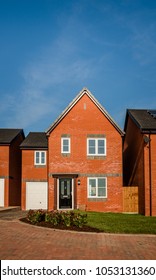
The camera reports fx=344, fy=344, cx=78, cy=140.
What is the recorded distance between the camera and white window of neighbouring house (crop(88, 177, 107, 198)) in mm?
26094

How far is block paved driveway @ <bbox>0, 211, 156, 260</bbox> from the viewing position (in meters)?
9.93

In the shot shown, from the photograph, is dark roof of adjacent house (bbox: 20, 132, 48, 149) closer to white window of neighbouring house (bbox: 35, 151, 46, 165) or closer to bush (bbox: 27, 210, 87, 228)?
white window of neighbouring house (bbox: 35, 151, 46, 165)

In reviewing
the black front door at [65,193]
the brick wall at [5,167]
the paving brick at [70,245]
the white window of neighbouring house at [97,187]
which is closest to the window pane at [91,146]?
the white window of neighbouring house at [97,187]

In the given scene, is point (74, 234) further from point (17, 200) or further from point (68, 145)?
point (17, 200)

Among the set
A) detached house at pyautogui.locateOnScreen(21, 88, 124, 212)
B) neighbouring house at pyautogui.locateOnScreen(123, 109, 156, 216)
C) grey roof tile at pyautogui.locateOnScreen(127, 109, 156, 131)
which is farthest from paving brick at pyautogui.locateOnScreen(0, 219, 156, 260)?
grey roof tile at pyautogui.locateOnScreen(127, 109, 156, 131)

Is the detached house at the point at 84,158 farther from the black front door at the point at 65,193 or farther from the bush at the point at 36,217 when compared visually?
the bush at the point at 36,217

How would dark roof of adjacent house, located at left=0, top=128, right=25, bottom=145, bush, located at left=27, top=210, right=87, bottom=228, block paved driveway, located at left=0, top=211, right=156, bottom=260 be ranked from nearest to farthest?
block paved driveway, located at left=0, top=211, right=156, bottom=260, bush, located at left=27, top=210, right=87, bottom=228, dark roof of adjacent house, located at left=0, top=128, right=25, bottom=145

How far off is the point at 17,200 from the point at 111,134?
1428cm

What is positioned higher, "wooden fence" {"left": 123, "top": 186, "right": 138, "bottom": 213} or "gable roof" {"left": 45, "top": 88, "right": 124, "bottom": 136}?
"gable roof" {"left": 45, "top": 88, "right": 124, "bottom": 136}

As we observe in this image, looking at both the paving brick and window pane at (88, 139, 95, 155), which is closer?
the paving brick

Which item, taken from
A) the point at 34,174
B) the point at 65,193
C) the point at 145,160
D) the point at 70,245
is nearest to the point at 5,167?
the point at 34,174

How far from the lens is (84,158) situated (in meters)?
26.6

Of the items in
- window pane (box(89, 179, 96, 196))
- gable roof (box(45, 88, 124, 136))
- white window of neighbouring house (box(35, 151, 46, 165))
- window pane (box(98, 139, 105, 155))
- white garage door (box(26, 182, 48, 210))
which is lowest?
white garage door (box(26, 182, 48, 210))

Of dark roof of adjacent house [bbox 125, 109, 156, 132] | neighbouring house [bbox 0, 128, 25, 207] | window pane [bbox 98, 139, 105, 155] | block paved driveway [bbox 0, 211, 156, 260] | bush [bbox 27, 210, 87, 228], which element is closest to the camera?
block paved driveway [bbox 0, 211, 156, 260]
